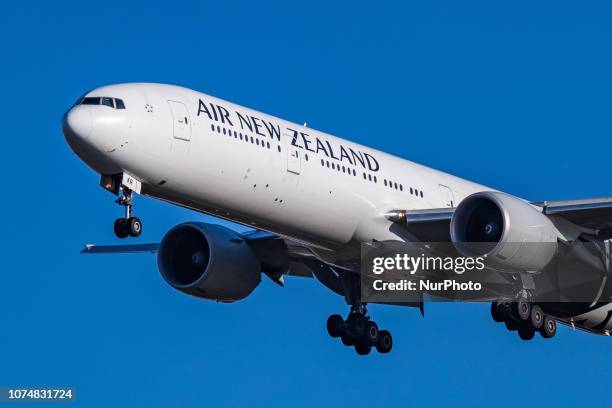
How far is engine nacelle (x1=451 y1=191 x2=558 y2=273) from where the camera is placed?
1394 inches

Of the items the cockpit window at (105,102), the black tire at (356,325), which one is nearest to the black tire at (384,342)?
the black tire at (356,325)

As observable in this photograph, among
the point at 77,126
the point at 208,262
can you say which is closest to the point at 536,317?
the point at 208,262

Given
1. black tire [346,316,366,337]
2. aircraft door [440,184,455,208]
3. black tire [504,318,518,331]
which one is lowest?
black tire [504,318,518,331]

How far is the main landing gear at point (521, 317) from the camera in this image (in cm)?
3916

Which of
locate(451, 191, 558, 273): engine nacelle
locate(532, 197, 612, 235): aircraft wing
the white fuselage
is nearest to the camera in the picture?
the white fuselage

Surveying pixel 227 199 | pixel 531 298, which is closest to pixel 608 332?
pixel 531 298

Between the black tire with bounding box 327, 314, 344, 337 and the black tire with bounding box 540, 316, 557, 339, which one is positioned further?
the black tire with bounding box 327, 314, 344, 337

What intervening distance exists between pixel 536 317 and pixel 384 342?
4568mm

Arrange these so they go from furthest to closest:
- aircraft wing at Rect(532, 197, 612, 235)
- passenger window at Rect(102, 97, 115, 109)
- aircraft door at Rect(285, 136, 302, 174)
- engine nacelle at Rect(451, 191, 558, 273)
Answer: aircraft wing at Rect(532, 197, 612, 235) → aircraft door at Rect(285, 136, 302, 174) → engine nacelle at Rect(451, 191, 558, 273) → passenger window at Rect(102, 97, 115, 109)

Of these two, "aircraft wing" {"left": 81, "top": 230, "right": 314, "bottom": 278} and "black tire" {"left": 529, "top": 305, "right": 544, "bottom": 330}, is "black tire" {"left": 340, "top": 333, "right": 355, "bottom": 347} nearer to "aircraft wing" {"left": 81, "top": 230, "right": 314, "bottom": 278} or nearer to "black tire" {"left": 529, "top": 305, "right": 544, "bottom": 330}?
"aircraft wing" {"left": 81, "top": 230, "right": 314, "bottom": 278}

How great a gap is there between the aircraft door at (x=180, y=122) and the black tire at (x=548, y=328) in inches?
475

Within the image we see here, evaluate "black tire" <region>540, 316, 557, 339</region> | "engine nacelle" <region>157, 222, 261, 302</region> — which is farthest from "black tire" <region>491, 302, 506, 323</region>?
"engine nacelle" <region>157, 222, 261, 302</region>

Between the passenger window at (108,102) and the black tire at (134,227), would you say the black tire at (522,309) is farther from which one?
the passenger window at (108,102)

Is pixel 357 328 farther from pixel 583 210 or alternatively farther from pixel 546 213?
pixel 583 210
